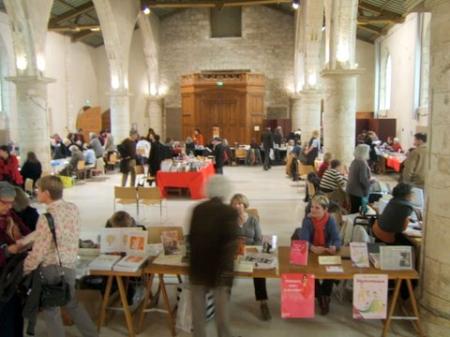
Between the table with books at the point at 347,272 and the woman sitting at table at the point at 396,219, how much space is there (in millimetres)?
753

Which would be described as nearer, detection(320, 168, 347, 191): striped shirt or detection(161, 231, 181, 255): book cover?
detection(161, 231, 181, 255): book cover

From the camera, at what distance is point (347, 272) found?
3764 millimetres

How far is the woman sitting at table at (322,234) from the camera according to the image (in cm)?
423

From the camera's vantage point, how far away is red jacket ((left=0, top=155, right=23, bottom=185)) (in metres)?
8.53

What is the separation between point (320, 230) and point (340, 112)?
18.7 feet

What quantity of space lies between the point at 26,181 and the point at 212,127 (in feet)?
37.4

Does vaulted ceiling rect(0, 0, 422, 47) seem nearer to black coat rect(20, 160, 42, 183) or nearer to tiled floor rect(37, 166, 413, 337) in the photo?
tiled floor rect(37, 166, 413, 337)

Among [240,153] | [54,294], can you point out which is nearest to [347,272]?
[54,294]

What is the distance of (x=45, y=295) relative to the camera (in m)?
3.29

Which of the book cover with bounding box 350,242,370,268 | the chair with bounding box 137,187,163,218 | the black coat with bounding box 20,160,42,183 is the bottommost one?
the chair with bounding box 137,187,163,218

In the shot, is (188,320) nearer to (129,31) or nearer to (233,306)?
(233,306)

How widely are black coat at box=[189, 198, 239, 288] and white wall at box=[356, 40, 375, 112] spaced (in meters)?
19.1

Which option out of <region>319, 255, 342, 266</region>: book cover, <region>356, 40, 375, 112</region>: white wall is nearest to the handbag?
<region>319, 255, 342, 266</region>: book cover

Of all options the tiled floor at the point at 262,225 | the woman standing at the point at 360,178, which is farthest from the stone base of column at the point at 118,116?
the woman standing at the point at 360,178
